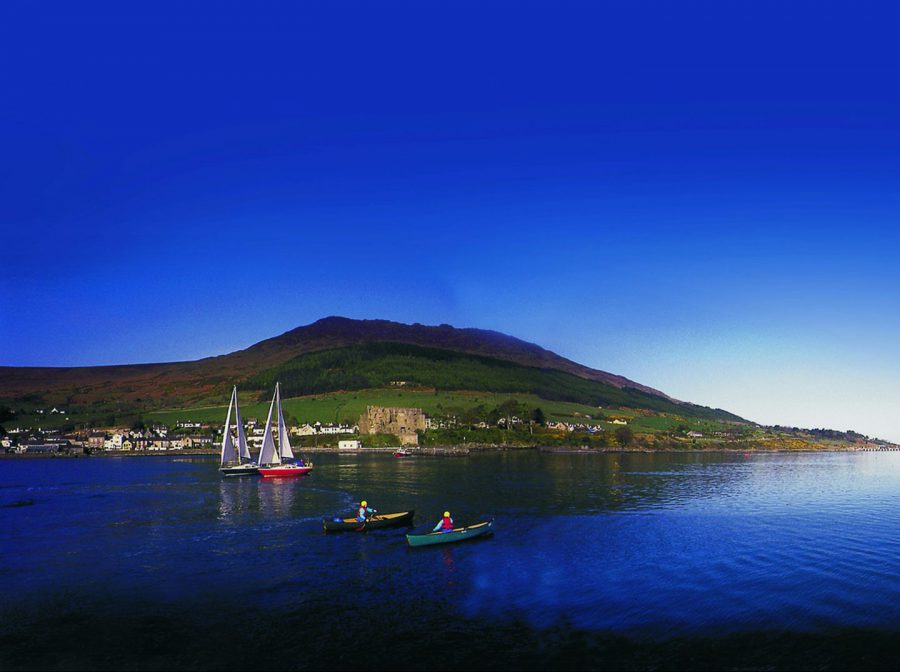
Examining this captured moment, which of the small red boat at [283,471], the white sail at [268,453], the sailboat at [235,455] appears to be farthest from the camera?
the sailboat at [235,455]

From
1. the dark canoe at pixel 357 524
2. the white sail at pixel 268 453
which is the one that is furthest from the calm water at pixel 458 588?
the white sail at pixel 268 453

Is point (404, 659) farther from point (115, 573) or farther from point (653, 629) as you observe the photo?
point (115, 573)

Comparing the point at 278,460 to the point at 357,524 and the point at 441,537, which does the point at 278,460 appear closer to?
the point at 357,524

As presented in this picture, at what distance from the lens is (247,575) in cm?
3738

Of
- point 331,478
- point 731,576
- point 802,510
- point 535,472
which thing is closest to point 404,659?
point 731,576

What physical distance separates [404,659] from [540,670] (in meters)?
5.29

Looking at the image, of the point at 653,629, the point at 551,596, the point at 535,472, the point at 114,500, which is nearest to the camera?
the point at 653,629

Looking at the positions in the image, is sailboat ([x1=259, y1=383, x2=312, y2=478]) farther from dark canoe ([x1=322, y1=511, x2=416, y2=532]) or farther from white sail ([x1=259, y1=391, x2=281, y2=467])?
dark canoe ([x1=322, y1=511, x2=416, y2=532])

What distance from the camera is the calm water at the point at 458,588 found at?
2569 cm

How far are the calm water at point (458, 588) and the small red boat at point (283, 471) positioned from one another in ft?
103

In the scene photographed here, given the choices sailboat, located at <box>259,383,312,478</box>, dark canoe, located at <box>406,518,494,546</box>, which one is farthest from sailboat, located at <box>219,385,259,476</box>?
dark canoe, located at <box>406,518,494,546</box>

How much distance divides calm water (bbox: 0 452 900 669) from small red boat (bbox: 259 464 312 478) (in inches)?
1235

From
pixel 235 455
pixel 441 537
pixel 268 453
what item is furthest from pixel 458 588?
pixel 235 455

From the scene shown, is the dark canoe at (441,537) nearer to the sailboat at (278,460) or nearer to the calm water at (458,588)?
the calm water at (458,588)
